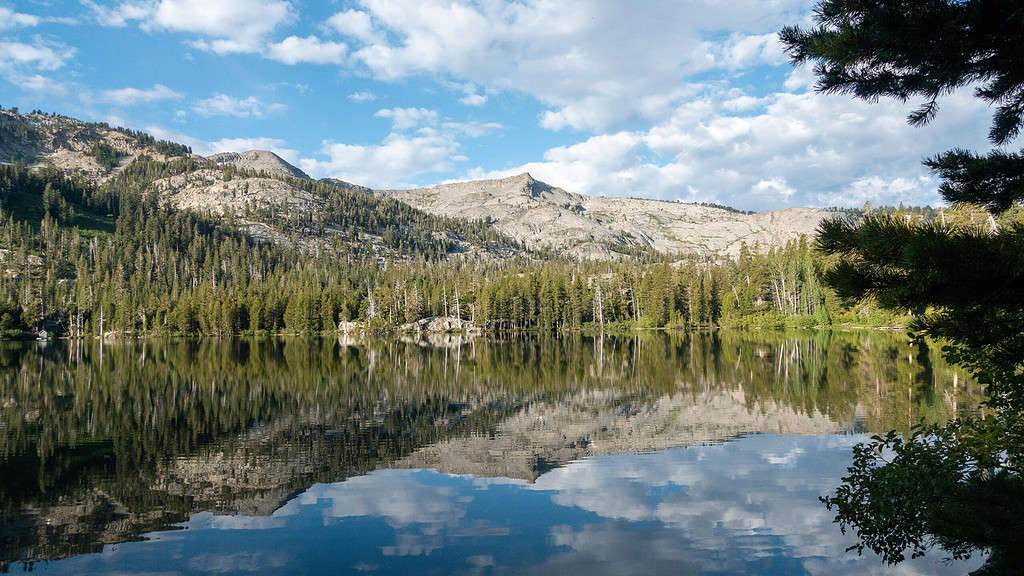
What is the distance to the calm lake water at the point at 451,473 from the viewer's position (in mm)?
12078

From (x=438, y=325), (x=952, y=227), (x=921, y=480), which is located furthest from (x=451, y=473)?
(x=438, y=325)

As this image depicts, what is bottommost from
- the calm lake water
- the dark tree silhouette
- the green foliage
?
the calm lake water

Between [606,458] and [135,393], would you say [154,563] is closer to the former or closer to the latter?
[606,458]

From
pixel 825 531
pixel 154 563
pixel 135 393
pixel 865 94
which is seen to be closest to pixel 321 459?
pixel 154 563

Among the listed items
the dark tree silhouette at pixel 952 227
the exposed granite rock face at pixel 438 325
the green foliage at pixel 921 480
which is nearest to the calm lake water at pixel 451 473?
the green foliage at pixel 921 480

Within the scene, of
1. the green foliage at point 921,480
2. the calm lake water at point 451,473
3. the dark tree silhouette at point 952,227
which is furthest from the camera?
the calm lake water at point 451,473

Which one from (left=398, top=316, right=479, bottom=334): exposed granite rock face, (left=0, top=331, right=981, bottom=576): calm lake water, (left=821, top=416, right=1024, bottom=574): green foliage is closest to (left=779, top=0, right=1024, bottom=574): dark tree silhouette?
(left=821, top=416, right=1024, bottom=574): green foliage

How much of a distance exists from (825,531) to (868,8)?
1129 cm

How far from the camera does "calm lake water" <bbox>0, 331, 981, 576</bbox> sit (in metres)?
12.1

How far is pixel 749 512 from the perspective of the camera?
558 inches

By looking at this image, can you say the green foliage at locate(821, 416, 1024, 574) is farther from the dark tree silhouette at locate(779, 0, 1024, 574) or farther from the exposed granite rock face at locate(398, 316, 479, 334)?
the exposed granite rock face at locate(398, 316, 479, 334)

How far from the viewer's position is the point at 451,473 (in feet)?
60.5

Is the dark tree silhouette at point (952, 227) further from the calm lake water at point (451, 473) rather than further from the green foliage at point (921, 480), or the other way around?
the calm lake water at point (451, 473)

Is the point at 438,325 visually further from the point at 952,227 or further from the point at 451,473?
the point at 952,227
